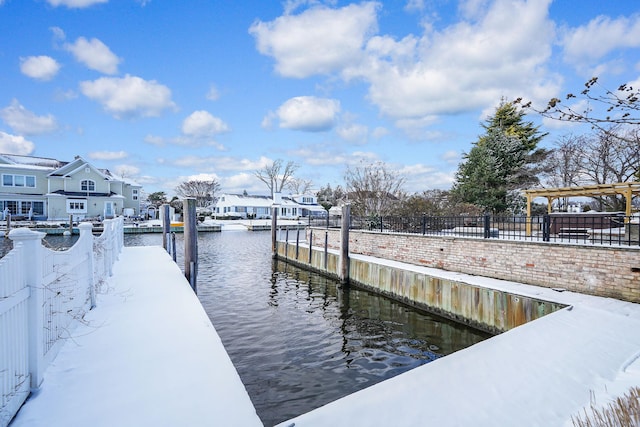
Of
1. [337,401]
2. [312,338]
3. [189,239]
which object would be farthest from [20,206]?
[337,401]

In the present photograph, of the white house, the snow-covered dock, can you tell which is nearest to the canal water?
the snow-covered dock

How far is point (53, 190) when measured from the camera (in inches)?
1308

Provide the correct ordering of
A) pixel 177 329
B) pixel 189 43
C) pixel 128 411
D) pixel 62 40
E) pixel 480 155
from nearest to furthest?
pixel 128 411 < pixel 177 329 < pixel 62 40 < pixel 189 43 < pixel 480 155

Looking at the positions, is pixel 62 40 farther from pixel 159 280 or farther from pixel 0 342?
pixel 0 342

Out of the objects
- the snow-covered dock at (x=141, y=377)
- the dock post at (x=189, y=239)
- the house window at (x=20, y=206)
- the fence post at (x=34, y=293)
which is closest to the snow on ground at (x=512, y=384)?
the snow-covered dock at (x=141, y=377)

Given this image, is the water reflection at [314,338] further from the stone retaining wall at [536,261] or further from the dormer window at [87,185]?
the dormer window at [87,185]

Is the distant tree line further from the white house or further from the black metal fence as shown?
the white house

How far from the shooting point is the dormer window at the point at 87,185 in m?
34.6

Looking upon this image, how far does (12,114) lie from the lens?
25078 mm

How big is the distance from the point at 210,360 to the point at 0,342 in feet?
5.80

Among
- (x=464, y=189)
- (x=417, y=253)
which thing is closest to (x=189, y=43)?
(x=417, y=253)

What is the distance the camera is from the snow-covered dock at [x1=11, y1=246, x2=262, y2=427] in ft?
8.29

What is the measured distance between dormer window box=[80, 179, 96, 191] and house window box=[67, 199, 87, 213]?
1554 mm

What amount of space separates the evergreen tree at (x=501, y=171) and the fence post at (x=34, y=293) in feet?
81.6
